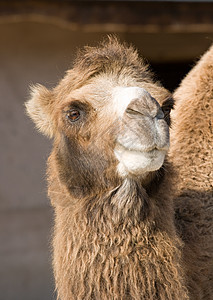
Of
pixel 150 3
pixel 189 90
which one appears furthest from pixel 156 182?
pixel 150 3

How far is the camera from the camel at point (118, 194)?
2.69 m

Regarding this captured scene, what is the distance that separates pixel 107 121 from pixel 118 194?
1.18ft

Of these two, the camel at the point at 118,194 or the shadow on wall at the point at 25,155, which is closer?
the camel at the point at 118,194

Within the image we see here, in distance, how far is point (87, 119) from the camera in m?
2.91

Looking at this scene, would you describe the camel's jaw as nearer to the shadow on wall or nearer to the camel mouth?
the camel mouth

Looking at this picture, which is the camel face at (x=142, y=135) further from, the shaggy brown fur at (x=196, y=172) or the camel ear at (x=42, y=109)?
the camel ear at (x=42, y=109)

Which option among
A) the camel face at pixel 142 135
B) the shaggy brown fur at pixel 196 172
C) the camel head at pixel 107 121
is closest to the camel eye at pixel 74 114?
the camel head at pixel 107 121

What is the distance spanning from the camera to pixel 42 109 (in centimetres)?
342

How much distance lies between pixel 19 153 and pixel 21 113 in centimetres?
51

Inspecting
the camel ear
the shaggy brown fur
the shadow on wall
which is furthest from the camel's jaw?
the shadow on wall

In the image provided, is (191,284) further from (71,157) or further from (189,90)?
(189,90)

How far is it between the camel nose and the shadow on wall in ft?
15.0

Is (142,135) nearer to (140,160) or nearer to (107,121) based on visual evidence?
(140,160)

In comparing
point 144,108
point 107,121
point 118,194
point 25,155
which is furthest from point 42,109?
point 25,155
